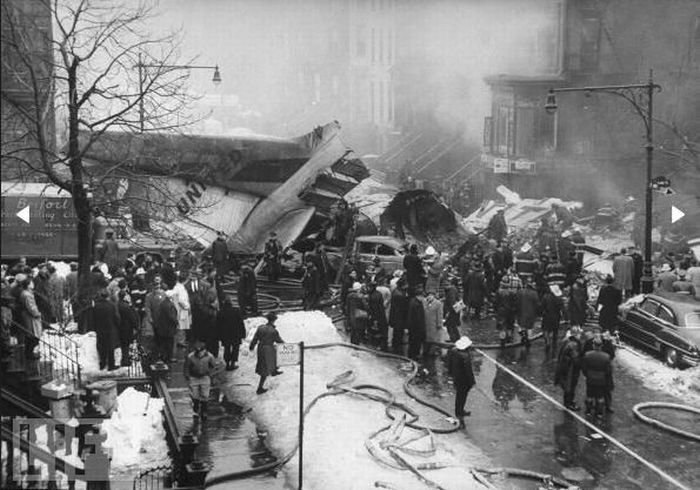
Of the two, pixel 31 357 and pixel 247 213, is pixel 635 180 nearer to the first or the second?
pixel 247 213

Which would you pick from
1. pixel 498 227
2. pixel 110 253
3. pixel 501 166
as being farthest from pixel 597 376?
pixel 501 166

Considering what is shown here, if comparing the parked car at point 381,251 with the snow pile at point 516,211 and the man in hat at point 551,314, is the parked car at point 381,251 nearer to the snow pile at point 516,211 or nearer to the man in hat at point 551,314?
the man in hat at point 551,314

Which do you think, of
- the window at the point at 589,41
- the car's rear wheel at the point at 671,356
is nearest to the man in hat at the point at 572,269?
the car's rear wheel at the point at 671,356

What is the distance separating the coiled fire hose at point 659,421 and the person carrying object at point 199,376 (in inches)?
289

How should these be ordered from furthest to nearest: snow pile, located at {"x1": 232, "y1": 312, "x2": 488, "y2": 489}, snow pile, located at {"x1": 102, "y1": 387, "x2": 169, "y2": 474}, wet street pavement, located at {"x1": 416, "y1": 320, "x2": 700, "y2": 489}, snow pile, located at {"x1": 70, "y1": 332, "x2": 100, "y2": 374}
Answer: snow pile, located at {"x1": 70, "y1": 332, "x2": 100, "y2": 374}, wet street pavement, located at {"x1": 416, "y1": 320, "x2": 700, "y2": 489}, snow pile, located at {"x1": 102, "y1": 387, "x2": 169, "y2": 474}, snow pile, located at {"x1": 232, "y1": 312, "x2": 488, "y2": 489}

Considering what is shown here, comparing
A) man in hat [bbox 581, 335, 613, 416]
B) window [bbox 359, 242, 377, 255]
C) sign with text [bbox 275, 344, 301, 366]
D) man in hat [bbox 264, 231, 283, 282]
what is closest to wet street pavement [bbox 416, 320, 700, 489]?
man in hat [bbox 581, 335, 613, 416]

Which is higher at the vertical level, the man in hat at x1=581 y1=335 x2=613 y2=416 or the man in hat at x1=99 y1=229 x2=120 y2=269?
the man in hat at x1=99 y1=229 x2=120 y2=269

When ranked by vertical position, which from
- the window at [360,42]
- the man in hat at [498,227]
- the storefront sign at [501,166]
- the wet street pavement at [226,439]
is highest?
the window at [360,42]

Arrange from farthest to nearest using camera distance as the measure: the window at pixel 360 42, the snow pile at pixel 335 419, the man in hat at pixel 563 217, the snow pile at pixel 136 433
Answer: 1. the window at pixel 360 42
2. the man in hat at pixel 563 217
3. the snow pile at pixel 136 433
4. the snow pile at pixel 335 419

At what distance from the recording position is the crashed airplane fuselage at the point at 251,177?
94.5 feet

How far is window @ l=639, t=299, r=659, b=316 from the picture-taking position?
18.6 m

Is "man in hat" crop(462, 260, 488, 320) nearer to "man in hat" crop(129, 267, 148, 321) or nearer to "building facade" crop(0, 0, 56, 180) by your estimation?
"man in hat" crop(129, 267, 148, 321)

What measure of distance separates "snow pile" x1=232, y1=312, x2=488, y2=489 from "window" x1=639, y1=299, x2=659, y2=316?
5.42 meters

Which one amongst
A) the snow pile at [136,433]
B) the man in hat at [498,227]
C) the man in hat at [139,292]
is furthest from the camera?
the man in hat at [498,227]
